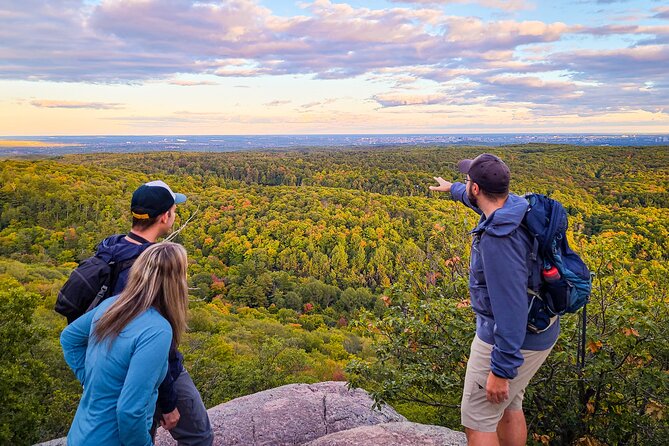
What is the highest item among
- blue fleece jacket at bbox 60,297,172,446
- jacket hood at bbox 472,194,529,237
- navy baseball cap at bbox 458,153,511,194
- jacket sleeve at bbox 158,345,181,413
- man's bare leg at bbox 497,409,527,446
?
navy baseball cap at bbox 458,153,511,194

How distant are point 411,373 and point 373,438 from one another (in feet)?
2.18

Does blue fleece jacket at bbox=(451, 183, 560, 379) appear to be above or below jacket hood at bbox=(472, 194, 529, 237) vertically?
below

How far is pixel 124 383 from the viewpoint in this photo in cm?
214

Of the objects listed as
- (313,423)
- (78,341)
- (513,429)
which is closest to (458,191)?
(513,429)

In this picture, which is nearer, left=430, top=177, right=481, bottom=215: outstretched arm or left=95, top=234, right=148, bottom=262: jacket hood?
left=95, top=234, right=148, bottom=262: jacket hood

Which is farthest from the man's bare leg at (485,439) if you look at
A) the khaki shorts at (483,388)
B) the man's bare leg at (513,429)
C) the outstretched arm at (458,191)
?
the outstretched arm at (458,191)

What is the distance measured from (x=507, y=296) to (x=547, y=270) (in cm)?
34

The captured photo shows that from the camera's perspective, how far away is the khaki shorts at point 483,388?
2659 millimetres

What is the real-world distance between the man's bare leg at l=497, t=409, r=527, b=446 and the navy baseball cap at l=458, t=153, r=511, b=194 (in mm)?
1436

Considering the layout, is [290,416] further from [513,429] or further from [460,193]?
[460,193]

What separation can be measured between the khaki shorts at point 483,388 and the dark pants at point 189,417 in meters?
1.69

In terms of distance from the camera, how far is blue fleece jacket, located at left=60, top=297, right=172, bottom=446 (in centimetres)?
212

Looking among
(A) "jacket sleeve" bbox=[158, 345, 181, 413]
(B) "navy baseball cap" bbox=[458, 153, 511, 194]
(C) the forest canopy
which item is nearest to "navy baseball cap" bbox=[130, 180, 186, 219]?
(A) "jacket sleeve" bbox=[158, 345, 181, 413]

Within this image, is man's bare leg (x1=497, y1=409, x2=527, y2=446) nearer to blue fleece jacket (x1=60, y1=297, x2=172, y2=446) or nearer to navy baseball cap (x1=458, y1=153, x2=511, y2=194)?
navy baseball cap (x1=458, y1=153, x2=511, y2=194)
